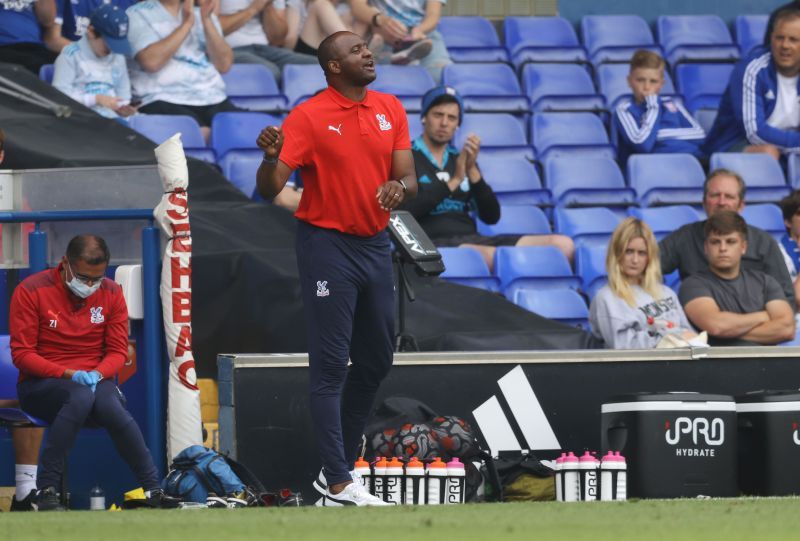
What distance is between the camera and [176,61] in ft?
31.9

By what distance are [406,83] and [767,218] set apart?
9.02ft

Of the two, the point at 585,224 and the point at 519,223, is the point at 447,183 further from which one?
the point at 585,224

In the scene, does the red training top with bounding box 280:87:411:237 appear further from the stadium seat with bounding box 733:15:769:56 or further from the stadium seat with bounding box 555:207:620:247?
the stadium seat with bounding box 733:15:769:56

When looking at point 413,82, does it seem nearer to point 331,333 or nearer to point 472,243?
point 472,243

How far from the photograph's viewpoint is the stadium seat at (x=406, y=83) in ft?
34.6

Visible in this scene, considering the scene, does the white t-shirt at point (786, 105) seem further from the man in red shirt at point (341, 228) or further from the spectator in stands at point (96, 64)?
the man in red shirt at point (341, 228)

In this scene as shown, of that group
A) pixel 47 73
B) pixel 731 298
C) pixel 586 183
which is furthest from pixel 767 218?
pixel 47 73

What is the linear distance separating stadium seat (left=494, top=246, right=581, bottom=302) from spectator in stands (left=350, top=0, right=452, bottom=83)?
8.43 feet

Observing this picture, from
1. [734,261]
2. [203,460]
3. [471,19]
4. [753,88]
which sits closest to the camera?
[203,460]

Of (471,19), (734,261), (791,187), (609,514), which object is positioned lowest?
(609,514)

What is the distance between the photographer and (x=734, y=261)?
8.04 meters

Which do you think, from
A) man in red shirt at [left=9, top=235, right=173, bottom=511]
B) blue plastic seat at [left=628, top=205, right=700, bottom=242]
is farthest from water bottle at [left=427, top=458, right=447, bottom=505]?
blue plastic seat at [left=628, top=205, right=700, bottom=242]

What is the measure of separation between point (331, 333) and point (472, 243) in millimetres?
3499

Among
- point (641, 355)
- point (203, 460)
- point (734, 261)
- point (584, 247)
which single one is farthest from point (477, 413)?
point (584, 247)
